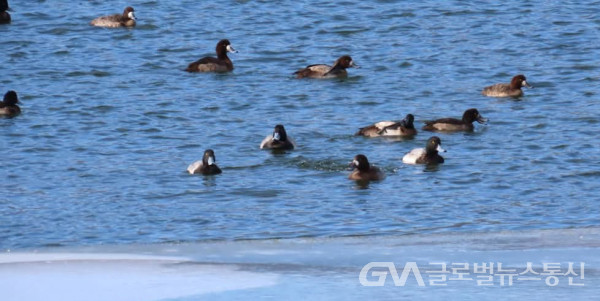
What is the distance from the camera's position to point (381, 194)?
50.9ft

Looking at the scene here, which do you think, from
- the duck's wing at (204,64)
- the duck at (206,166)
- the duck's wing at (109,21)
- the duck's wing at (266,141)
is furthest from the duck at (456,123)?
the duck's wing at (109,21)

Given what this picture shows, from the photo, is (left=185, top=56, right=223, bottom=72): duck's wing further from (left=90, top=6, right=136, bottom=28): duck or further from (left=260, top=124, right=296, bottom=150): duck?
(left=260, top=124, right=296, bottom=150): duck

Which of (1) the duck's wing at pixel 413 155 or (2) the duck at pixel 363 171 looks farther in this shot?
(1) the duck's wing at pixel 413 155

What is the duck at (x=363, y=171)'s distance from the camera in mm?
15761

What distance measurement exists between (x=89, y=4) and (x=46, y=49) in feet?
15.1

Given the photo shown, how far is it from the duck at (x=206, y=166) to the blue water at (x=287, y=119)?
0.15 m

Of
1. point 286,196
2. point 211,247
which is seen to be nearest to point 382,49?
point 286,196

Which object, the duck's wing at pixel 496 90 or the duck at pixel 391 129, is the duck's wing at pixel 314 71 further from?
the duck at pixel 391 129

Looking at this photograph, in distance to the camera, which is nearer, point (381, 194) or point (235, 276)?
point (235, 276)

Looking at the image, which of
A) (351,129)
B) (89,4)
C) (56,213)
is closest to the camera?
(56,213)

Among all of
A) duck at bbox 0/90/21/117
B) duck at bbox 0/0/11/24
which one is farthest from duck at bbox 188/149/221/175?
duck at bbox 0/0/11/24

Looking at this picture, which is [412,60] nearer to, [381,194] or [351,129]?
[351,129]

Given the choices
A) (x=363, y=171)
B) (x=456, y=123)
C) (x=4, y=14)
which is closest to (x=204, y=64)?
(x=456, y=123)

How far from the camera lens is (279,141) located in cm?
1742
